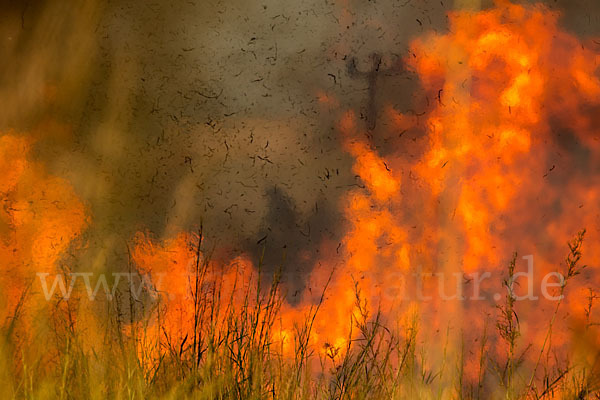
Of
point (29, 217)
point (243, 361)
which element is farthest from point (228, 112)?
point (243, 361)

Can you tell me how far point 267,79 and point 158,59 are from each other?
49cm

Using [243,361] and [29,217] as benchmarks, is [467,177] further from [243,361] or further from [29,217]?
[29,217]

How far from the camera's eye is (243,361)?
1653 millimetres

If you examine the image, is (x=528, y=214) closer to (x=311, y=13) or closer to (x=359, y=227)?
(x=359, y=227)

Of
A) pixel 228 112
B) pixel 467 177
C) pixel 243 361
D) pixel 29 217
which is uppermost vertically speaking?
pixel 228 112

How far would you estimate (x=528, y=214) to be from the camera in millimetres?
2473

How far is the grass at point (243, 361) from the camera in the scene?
161cm

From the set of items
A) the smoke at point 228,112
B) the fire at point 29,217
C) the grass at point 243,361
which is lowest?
the grass at point 243,361

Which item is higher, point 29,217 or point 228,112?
point 228,112

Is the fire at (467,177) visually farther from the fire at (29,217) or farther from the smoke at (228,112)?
the fire at (29,217)

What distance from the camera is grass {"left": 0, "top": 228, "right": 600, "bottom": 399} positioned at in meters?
1.61

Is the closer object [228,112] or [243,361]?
[243,361]

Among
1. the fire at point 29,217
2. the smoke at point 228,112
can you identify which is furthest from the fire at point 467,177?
the fire at point 29,217

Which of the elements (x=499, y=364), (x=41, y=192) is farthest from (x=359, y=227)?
(x=41, y=192)
